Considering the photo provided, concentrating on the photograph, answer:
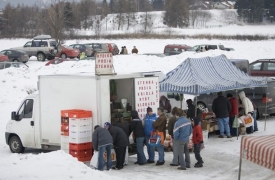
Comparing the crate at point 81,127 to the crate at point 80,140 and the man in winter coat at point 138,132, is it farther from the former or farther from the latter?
the man in winter coat at point 138,132

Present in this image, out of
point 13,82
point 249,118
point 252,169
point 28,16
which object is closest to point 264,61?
point 249,118

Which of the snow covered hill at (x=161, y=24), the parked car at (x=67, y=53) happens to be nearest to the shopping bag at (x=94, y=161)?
the parked car at (x=67, y=53)

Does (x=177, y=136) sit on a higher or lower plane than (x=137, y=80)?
lower

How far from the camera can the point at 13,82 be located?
98.7ft

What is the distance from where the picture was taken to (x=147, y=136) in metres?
14.8

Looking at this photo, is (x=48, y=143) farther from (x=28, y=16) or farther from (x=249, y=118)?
(x=28, y=16)

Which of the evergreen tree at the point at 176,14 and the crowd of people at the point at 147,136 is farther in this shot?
the evergreen tree at the point at 176,14

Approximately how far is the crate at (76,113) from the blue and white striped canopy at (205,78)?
13.1ft

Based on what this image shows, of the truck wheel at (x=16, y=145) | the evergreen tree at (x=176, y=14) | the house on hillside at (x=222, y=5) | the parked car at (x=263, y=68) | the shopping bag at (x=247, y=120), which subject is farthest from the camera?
the house on hillside at (x=222, y=5)

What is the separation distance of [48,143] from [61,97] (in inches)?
57.9

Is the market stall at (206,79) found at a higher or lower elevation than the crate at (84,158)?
higher

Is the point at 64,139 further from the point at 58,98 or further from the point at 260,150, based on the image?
the point at 260,150

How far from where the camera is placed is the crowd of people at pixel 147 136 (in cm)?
1380

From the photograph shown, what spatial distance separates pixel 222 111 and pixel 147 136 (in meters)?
4.20
